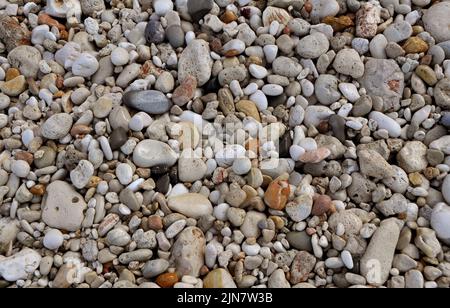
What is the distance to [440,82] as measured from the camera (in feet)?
5.80

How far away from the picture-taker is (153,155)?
1.67 metres

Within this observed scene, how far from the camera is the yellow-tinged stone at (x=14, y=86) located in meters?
1.86

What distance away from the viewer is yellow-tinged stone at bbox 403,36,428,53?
5.99 feet

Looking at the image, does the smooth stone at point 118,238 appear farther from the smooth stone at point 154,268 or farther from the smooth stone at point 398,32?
the smooth stone at point 398,32

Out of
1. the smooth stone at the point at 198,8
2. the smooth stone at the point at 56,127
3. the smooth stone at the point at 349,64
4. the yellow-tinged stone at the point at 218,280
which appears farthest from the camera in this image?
the smooth stone at the point at 198,8

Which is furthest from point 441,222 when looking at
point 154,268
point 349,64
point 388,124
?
point 154,268

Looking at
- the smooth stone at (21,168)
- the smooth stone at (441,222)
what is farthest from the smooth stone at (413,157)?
the smooth stone at (21,168)

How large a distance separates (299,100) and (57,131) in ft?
2.65

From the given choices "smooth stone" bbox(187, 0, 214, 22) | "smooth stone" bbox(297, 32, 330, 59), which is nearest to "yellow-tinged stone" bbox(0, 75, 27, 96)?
"smooth stone" bbox(187, 0, 214, 22)

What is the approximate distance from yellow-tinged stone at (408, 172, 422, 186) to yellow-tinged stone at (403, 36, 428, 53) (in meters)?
0.46

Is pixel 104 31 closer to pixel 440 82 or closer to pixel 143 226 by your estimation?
pixel 143 226

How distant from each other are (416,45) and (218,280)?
106 cm

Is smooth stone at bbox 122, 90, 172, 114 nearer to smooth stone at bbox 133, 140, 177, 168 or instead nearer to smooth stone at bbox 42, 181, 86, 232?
smooth stone at bbox 133, 140, 177, 168
